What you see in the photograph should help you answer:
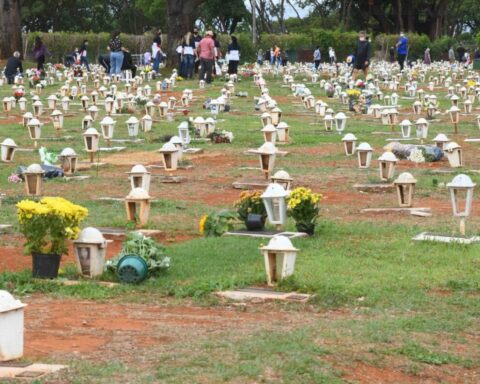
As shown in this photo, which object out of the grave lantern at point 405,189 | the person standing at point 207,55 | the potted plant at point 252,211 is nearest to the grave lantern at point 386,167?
the grave lantern at point 405,189

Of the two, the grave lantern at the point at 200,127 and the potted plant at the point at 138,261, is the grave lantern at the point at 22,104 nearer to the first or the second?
the grave lantern at the point at 200,127

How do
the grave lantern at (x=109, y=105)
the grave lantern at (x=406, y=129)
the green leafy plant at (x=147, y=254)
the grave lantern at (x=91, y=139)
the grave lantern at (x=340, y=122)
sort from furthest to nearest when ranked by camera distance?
the grave lantern at (x=109, y=105), the grave lantern at (x=340, y=122), the grave lantern at (x=406, y=129), the grave lantern at (x=91, y=139), the green leafy plant at (x=147, y=254)

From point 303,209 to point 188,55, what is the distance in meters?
28.8

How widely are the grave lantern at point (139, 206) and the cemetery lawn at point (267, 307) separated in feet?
0.48

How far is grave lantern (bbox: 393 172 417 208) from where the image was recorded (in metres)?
14.0

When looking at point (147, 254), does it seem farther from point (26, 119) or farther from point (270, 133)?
point (26, 119)

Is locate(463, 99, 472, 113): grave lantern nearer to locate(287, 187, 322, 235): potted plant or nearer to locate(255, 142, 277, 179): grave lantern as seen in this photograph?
locate(255, 142, 277, 179): grave lantern

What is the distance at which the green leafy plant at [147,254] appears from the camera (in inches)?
403

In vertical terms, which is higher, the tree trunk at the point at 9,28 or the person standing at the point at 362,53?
the tree trunk at the point at 9,28

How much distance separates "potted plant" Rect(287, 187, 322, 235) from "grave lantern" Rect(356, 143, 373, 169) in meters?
5.23

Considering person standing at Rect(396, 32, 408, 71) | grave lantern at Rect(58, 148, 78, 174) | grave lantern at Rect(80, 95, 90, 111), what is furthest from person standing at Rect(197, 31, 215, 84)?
grave lantern at Rect(58, 148, 78, 174)

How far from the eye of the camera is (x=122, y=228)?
1284 centimetres

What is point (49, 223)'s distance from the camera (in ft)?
32.8

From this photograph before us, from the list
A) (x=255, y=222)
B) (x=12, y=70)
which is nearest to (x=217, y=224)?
(x=255, y=222)
